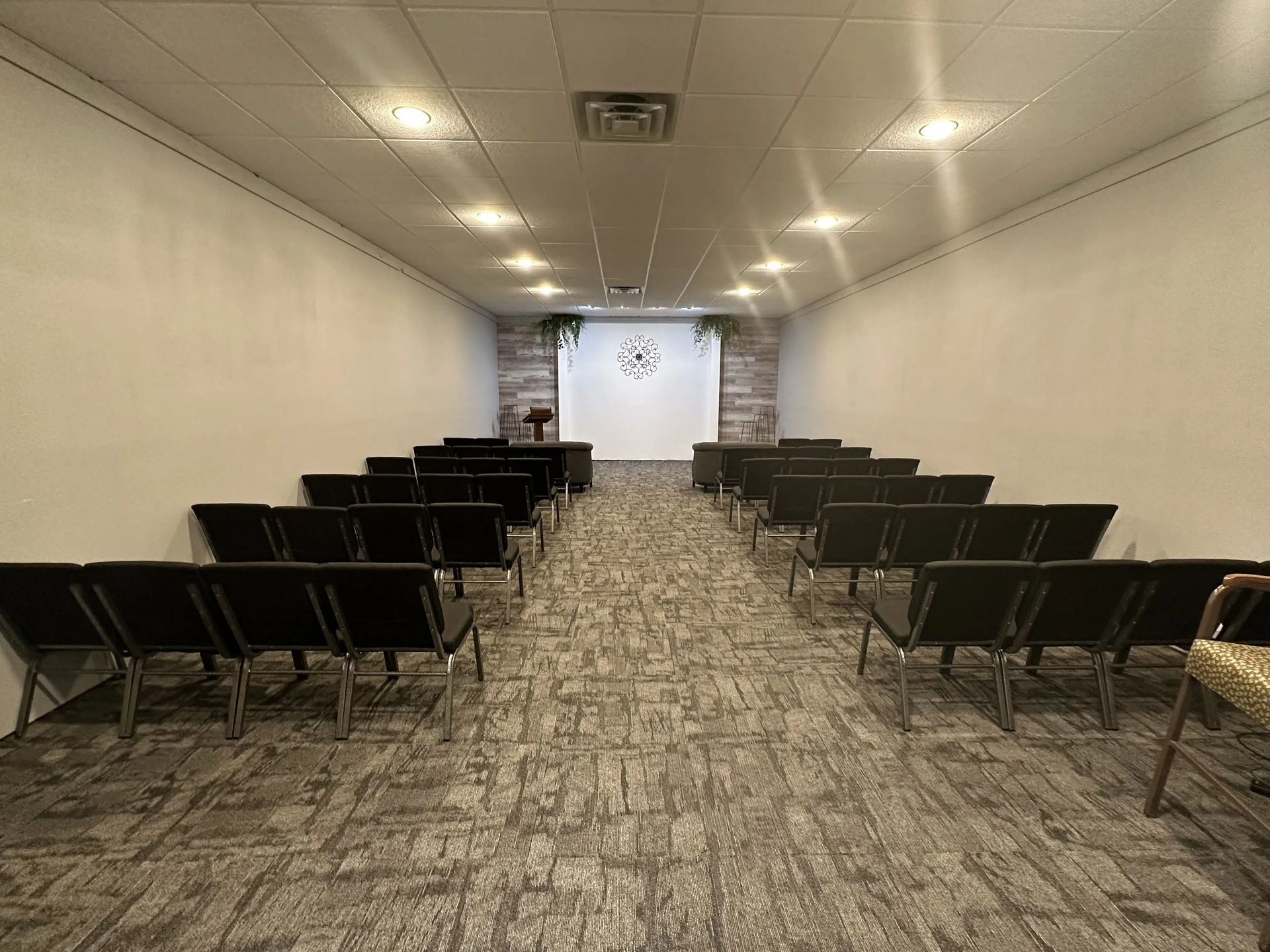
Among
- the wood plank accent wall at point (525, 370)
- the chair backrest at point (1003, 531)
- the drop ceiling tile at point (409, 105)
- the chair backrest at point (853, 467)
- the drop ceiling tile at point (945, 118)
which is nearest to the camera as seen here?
the drop ceiling tile at point (409, 105)

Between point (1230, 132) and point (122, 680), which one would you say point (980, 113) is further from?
point (122, 680)

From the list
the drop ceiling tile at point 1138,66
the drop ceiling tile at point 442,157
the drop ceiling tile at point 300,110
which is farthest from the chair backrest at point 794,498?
the drop ceiling tile at point 300,110

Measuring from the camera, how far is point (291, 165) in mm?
3840

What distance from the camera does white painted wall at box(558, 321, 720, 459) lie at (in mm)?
11758

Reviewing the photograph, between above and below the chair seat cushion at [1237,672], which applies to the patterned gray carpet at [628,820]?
Answer: below

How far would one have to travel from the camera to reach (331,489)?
4.31 meters

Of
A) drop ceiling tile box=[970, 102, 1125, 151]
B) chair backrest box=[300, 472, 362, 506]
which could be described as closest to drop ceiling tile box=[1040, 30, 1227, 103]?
drop ceiling tile box=[970, 102, 1125, 151]

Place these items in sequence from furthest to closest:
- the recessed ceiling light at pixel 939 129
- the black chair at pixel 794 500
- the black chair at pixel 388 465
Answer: the black chair at pixel 388 465 < the black chair at pixel 794 500 < the recessed ceiling light at pixel 939 129

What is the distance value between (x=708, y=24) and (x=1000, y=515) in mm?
3106

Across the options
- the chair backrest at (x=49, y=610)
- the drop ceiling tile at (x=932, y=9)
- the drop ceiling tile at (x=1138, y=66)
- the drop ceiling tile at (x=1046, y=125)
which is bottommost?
the chair backrest at (x=49, y=610)

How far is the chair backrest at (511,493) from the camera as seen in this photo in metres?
4.15

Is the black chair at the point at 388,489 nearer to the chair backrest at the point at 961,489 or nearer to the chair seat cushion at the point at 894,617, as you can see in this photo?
the chair seat cushion at the point at 894,617

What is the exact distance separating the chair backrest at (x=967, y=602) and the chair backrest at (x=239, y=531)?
142 inches

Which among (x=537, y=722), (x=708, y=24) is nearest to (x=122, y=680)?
(x=537, y=722)
